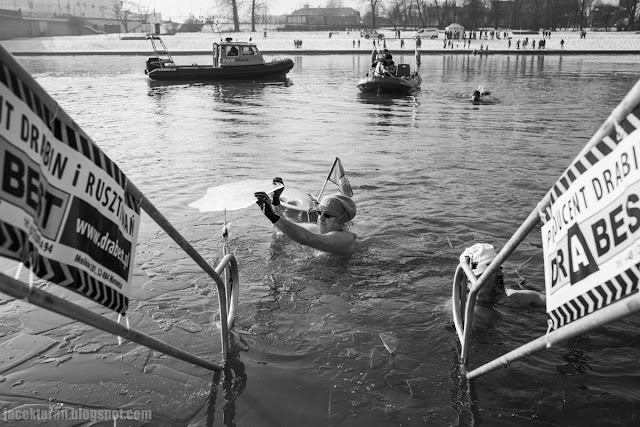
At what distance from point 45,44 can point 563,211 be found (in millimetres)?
78676

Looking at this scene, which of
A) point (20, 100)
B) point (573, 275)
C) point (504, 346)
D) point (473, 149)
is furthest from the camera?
point (473, 149)

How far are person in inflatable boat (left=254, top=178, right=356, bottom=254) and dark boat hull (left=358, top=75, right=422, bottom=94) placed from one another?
17980 millimetres

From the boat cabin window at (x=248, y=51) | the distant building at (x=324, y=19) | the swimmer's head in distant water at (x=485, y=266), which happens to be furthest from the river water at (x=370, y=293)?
the distant building at (x=324, y=19)

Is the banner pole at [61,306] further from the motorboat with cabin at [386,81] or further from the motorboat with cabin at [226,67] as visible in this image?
Result: the motorboat with cabin at [226,67]

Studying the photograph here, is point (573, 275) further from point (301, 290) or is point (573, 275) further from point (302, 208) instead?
point (302, 208)

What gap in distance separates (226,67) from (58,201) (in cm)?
3100

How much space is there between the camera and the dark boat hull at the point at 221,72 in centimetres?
3034

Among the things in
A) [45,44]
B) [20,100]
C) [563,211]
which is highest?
[45,44]

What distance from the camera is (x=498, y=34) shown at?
78375mm

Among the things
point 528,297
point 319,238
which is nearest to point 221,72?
point 319,238

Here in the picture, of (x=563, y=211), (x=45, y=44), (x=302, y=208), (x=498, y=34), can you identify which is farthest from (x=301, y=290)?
(x=498, y=34)

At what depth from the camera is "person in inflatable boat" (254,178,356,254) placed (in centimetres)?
520

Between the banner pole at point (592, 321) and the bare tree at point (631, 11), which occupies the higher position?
the bare tree at point (631, 11)

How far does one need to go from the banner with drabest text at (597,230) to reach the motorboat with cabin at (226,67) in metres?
30.4
